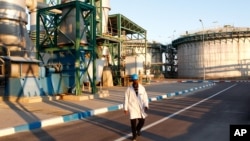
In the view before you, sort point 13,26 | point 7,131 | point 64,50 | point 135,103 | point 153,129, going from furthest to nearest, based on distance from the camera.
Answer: point 13,26 < point 64,50 < point 153,129 < point 7,131 < point 135,103

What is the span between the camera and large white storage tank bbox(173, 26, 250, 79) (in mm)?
60438

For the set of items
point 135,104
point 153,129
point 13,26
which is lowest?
point 153,129

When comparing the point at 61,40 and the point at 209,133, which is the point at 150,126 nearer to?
the point at 209,133

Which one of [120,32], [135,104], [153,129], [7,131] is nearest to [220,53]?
[120,32]

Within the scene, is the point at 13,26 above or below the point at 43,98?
above

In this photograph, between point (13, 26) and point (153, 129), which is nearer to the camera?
point (153, 129)

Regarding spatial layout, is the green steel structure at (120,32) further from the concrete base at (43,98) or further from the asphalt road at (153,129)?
the asphalt road at (153,129)

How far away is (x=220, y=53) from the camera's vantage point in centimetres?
6262

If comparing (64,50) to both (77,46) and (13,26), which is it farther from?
(13,26)

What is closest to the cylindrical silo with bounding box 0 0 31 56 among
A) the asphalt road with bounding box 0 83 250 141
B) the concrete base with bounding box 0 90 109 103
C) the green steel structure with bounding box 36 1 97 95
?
the green steel structure with bounding box 36 1 97 95

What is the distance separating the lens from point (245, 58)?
2377 inches

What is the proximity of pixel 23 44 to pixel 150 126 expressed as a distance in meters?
16.1

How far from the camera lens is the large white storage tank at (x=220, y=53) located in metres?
60.4

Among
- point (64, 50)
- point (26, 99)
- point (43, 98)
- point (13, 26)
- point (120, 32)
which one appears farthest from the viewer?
point (120, 32)
